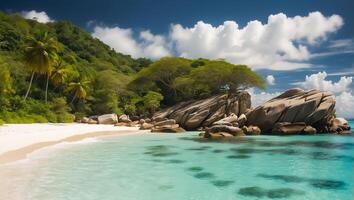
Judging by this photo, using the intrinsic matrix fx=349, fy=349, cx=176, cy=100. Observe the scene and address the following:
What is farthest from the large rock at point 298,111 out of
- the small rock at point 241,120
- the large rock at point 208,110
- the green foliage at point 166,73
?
the green foliage at point 166,73

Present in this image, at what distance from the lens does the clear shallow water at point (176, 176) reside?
346 inches

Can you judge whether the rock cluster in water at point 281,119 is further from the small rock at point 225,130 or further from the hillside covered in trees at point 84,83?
the hillside covered in trees at point 84,83

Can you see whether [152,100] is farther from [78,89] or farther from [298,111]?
[298,111]

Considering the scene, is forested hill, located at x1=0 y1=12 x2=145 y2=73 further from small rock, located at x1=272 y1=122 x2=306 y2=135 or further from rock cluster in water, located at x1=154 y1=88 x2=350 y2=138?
small rock, located at x1=272 y1=122 x2=306 y2=135

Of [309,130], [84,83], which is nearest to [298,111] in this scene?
[309,130]

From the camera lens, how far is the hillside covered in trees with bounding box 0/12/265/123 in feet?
117

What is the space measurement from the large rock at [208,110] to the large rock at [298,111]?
15.8 ft

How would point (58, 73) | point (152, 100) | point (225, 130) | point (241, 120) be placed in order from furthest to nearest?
1. point (152, 100)
2. point (58, 73)
3. point (241, 120)
4. point (225, 130)

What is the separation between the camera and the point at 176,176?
36.5ft

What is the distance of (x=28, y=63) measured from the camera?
118 feet

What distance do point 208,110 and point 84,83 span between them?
634 inches

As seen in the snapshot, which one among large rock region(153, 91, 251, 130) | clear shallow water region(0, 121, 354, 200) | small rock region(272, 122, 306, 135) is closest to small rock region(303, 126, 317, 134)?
small rock region(272, 122, 306, 135)

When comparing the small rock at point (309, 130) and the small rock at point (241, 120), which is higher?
the small rock at point (241, 120)

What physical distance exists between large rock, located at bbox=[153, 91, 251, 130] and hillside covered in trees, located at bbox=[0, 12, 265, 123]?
293 centimetres
